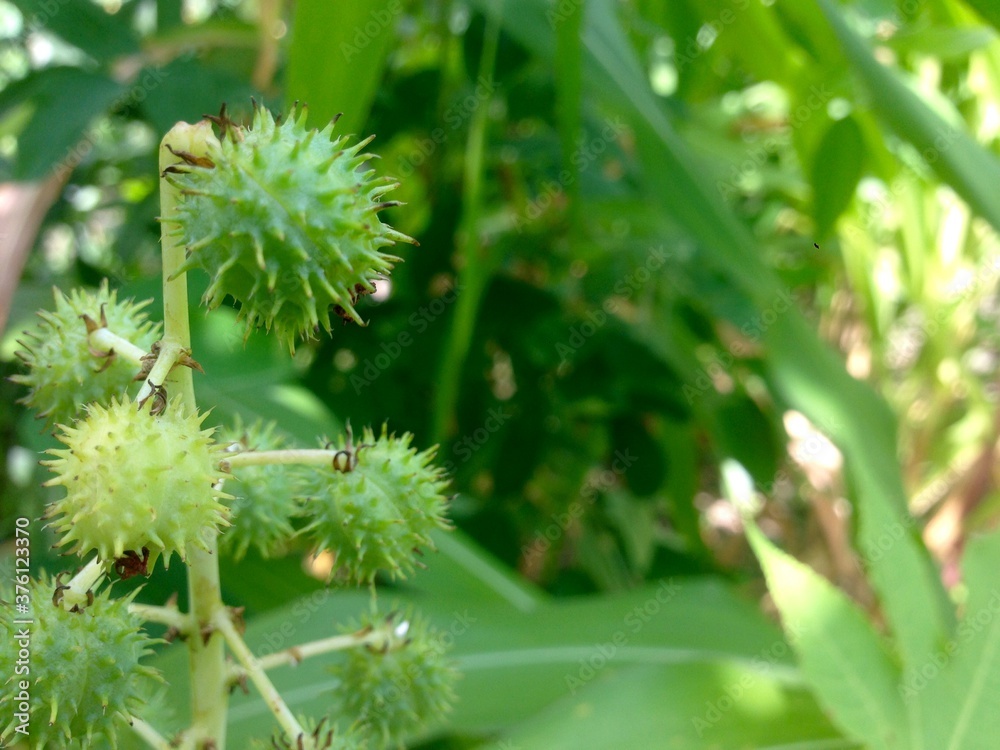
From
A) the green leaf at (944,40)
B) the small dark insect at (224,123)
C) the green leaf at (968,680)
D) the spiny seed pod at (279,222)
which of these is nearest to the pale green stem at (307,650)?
the spiny seed pod at (279,222)

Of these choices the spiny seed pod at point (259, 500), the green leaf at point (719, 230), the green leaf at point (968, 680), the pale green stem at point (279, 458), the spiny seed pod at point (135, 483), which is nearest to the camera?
the spiny seed pod at point (135, 483)

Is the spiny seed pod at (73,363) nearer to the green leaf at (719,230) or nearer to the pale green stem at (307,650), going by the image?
the pale green stem at (307,650)

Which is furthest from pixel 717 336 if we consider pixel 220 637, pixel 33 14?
pixel 220 637

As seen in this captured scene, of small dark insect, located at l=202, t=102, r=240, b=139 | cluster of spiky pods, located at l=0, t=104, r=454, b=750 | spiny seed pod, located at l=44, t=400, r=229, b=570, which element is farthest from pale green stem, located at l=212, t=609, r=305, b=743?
small dark insect, located at l=202, t=102, r=240, b=139

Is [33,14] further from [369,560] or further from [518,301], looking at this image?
[369,560]

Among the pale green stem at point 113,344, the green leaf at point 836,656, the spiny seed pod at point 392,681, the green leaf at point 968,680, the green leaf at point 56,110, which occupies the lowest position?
the green leaf at point 968,680

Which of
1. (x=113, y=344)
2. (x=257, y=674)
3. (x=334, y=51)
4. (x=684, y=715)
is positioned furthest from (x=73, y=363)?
(x=684, y=715)

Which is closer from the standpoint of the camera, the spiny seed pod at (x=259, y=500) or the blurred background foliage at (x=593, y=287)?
the spiny seed pod at (x=259, y=500)

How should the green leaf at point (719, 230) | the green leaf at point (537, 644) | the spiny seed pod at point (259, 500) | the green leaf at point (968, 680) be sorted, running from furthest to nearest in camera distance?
the green leaf at point (719, 230)
the green leaf at point (537, 644)
the green leaf at point (968, 680)
the spiny seed pod at point (259, 500)

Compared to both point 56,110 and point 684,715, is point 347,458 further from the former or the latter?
point 56,110
